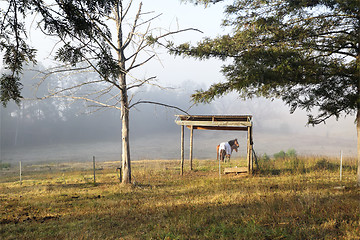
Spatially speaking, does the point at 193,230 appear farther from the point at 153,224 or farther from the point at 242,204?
the point at 242,204

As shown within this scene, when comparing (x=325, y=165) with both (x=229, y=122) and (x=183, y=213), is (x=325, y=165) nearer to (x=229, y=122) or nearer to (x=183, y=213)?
(x=229, y=122)

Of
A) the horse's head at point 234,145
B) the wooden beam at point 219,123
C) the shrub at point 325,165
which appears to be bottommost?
the shrub at point 325,165

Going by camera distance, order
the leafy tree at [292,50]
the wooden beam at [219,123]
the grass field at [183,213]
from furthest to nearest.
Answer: the wooden beam at [219,123] → the leafy tree at [292,50] → the grass field at [183,213]

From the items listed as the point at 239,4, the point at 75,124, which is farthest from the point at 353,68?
the point at 75,124

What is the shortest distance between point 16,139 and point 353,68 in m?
56.7

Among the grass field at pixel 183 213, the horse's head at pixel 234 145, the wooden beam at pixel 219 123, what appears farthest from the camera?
the horse's head at pixel 234 145

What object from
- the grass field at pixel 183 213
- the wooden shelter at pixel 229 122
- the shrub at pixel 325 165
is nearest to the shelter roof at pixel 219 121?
the wooden shelter at pixel 229 122

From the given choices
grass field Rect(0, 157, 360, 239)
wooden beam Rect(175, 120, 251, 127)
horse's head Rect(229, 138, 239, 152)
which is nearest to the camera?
grass field Rect(0, 157, 360, 239)

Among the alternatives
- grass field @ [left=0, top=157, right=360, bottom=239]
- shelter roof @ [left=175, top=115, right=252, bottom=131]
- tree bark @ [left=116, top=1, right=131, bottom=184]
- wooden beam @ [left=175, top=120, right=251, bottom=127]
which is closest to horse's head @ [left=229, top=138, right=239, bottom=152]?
shelter roof @ [left=175, top=115, right=252, bottom=131]

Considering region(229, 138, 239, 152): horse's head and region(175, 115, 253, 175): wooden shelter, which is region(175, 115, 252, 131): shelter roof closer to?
region(175, 115, 253, 175): wooden shelter

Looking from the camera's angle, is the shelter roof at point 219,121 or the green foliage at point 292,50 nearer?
the green foliage at point 292,50

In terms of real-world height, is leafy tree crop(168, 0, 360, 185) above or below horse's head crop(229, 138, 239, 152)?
above

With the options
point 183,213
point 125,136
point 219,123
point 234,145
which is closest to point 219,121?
point 219,123

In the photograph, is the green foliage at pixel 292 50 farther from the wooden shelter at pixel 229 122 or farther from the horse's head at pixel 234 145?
the horse's head at pixel 234 145
